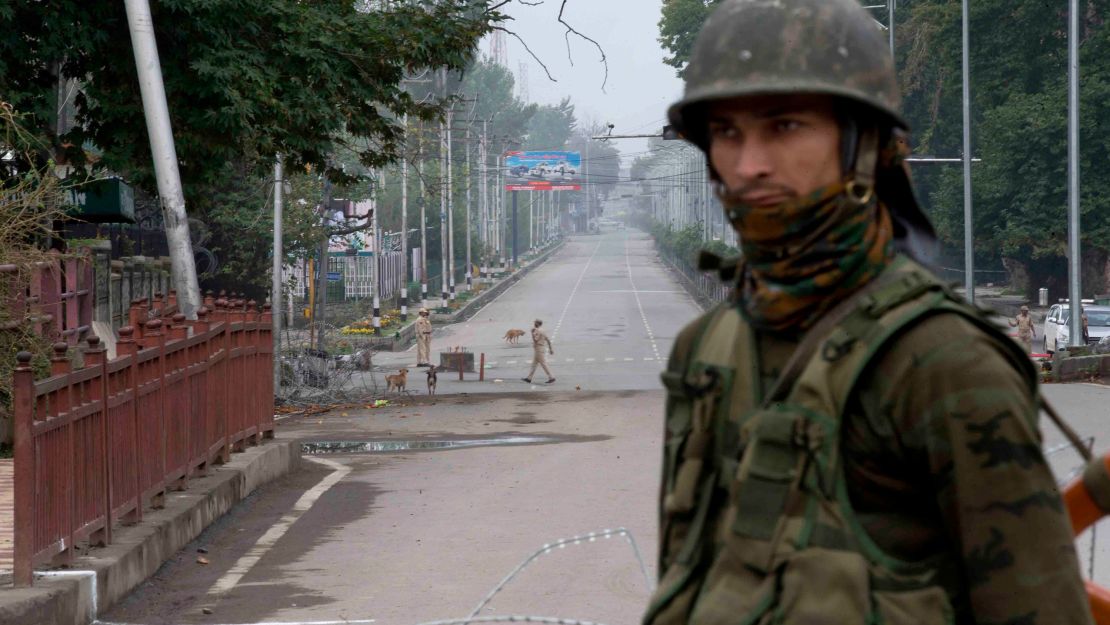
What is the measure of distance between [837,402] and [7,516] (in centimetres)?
837

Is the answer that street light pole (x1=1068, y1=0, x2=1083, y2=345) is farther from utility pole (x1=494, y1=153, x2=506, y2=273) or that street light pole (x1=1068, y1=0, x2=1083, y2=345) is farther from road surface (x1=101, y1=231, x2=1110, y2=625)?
utility pole (x1=494, y1=153, x2=506, y2=273)

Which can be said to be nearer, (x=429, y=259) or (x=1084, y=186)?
(x=1084, y=186)

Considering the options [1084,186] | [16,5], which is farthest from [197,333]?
[1084,186]

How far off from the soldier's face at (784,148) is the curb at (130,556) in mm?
5503

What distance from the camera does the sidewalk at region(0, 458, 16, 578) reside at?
773cm

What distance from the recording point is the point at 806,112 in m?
2.04

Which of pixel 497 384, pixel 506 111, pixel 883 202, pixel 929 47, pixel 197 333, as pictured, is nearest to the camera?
pixel 883 202

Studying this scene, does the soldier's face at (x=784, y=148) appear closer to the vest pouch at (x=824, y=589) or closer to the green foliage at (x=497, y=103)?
the vest pouch at (x=824, y=589)

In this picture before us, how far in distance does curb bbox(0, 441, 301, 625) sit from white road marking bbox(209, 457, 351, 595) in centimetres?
41

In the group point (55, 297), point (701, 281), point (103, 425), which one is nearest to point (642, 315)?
point (701, 281)

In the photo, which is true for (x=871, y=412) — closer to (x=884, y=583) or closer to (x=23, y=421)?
(x=884, y=583)

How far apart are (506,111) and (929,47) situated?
85.0m

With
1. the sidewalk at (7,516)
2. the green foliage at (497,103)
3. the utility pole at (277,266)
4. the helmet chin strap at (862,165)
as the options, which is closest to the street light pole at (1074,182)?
the utility pole at (277,266)

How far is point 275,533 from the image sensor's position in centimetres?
1116
